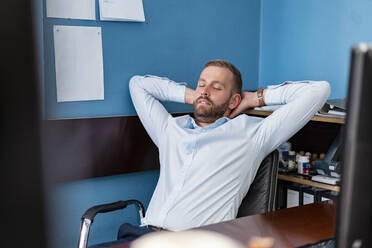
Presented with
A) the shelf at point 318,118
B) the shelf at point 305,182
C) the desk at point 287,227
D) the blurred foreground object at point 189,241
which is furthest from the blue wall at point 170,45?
the blurred foreground object at point 189,241

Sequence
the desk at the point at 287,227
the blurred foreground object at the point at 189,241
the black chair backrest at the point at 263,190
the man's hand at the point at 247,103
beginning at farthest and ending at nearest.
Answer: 1. the man's hand at the point at 247,103
2. the black chair backrest at the point at 263,190
3. the desk at the point at 287,227
4. the blurred foreground object at the point at 189,241

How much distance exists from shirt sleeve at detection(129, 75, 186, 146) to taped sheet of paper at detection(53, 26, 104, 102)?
20cm

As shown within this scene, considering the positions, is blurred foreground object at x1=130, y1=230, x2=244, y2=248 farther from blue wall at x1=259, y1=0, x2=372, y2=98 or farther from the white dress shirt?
blue wall at x1=259, y1=0, x2=372, y2=98

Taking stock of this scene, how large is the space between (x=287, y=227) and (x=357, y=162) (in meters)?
0.70

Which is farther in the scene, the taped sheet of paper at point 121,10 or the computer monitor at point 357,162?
the taped sheet of paper at point 121,10

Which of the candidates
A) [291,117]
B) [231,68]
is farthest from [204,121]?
[291,117]

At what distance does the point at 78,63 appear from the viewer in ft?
6.63

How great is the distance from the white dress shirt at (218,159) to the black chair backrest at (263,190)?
0.04m

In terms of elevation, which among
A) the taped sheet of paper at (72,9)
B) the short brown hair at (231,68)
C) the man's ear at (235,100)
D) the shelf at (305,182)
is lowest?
the shelf at (305,182)

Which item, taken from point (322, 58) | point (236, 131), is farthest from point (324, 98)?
point (322, 58)

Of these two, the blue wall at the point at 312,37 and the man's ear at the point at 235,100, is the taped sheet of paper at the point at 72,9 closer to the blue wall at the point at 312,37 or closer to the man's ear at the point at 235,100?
the man's ear at the point at 235,100

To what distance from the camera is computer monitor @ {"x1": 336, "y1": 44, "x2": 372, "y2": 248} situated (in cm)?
42

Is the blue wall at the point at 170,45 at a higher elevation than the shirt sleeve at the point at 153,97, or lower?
higher

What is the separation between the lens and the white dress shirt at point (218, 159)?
5.45 feet
